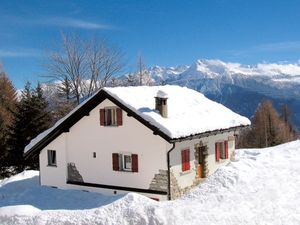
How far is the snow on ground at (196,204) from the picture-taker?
51.9 ft

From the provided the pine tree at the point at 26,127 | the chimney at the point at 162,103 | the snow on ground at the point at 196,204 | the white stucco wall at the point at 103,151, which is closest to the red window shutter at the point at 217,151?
the snow on ground at the point at 196,204

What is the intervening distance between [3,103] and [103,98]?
3100 centimetres

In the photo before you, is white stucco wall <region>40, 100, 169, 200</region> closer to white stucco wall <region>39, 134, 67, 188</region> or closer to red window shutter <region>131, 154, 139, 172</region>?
white stucco wall <region>39, 134, 67, 188</region>

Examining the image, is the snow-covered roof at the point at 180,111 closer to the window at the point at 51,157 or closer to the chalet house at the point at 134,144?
the chalet house at the point at 134,144

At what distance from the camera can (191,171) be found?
21000 mm

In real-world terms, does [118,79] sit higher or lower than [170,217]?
higher

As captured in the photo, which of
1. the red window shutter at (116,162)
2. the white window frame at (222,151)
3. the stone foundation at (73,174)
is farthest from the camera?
the white window frame at (222,151)

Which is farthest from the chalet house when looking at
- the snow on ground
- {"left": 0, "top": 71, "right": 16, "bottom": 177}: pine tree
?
{"left": 0, "top": 71, "right": 16, "bottom": 177}: pine tree

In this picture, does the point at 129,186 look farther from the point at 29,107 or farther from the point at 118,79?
the point at 118,79

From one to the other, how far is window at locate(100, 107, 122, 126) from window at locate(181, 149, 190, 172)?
3.60 m

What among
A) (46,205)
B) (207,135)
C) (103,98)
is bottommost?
(46,205)

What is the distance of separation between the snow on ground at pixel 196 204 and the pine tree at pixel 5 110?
12439mm

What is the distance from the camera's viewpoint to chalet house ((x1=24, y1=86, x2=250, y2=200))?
64.0 feet

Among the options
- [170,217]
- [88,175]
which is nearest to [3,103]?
[88,175]
